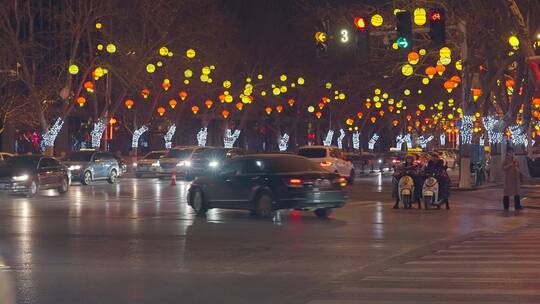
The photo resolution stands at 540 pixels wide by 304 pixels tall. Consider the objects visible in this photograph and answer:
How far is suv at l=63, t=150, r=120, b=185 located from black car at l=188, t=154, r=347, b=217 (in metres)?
18.8

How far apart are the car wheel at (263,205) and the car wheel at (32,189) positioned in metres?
11.9

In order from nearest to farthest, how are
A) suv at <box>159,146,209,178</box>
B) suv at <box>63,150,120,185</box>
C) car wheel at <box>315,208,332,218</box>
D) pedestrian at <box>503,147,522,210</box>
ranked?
car wheel at <box>315,208,332,218</box>, pedestrian at <box>503,147,522,210</box>, suv at <box>63,150,120,185</box>, suv at <box>159,146,209,178</box>

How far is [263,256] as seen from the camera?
49.6 feet

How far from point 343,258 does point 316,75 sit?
6112 cm

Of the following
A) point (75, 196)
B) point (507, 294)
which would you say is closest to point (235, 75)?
point (75, 196)

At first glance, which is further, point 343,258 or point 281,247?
point 281,247

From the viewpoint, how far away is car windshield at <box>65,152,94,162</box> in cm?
4244

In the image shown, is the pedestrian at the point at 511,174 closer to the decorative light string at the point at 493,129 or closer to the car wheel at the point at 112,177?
the decorative light string at the point at 493,129

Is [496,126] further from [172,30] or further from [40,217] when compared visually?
[40,217]

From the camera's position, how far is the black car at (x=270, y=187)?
22.2m

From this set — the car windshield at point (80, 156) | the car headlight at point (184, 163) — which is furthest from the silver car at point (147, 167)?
the car windshield at point (80, 156)

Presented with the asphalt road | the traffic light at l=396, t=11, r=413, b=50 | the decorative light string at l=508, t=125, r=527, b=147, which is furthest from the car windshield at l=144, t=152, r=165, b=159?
the traffic light at l=396, t=11, r=413, b=50

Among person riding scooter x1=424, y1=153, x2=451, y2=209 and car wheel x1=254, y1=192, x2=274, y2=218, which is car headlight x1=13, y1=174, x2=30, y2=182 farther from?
person riding scooter x1=424, y1=153, x2=451, y2=209

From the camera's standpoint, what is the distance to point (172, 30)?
54344 millimetres
